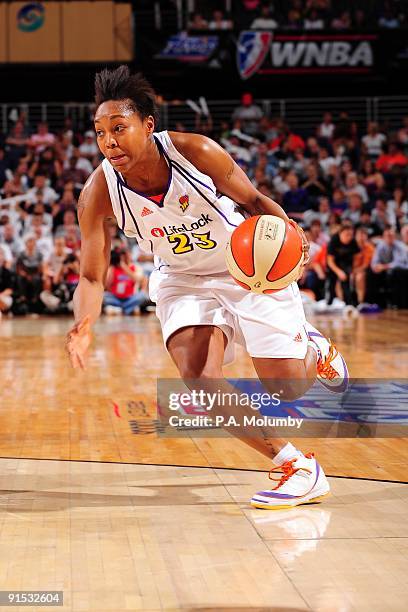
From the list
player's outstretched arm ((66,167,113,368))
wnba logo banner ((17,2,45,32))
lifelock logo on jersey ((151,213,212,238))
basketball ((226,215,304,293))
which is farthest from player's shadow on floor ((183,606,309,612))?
wnba logo banner ((17,2,45,32))

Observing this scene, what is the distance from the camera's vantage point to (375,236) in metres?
17.2

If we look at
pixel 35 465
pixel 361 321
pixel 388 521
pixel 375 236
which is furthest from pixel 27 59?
pixel 388 521

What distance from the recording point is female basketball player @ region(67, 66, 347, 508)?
13.9 feet

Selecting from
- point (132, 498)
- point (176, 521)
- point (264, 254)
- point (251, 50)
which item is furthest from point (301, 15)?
point (176, 521)

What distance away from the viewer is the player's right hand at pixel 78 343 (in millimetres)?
3971

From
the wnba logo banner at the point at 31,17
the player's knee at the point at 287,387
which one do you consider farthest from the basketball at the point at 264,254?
the wnba logo banner at the point at 31,17

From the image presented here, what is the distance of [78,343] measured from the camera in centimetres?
400

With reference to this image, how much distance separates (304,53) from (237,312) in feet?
58.2

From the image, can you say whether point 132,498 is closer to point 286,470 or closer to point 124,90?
point 286,470

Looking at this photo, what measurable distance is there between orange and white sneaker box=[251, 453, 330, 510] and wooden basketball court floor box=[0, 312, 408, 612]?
0.18 ft

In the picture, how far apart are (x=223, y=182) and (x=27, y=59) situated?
18.4 meters

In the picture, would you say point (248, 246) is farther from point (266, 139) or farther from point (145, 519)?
point (266, 139)

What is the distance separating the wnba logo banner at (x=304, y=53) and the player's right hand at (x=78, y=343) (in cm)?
1781

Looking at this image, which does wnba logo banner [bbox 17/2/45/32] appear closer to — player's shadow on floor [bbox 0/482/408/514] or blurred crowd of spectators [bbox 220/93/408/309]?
blurred crowd of spectators [bbox 220/93/408/309]
